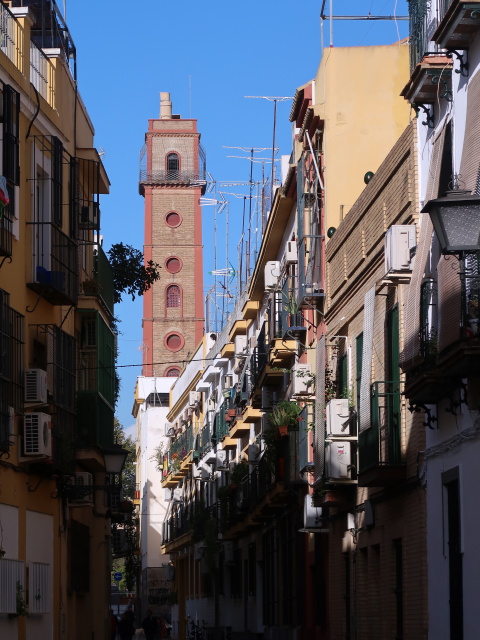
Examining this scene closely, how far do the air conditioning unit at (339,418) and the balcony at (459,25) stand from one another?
24.5 ft

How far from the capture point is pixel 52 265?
70.5 ft

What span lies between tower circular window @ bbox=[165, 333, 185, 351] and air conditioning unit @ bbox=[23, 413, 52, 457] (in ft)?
245

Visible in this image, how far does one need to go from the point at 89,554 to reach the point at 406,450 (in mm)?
11098

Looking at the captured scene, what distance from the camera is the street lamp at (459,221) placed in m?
9.59

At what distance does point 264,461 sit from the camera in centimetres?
3181

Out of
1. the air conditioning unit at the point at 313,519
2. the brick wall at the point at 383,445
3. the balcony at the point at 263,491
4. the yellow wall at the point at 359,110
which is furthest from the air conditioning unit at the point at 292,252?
the air conditioning unit at the point at 313,519

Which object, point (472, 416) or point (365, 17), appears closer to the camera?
point (472, 416)

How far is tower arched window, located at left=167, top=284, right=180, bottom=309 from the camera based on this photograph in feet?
314

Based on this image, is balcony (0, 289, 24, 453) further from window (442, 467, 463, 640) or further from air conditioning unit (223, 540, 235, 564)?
air conditioning unit (223, 540, 235, 564)

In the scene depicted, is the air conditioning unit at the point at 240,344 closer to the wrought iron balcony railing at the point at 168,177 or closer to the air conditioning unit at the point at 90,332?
the air conditioning unit at the point at 90,332

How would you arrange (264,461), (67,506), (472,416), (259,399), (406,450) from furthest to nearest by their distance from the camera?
1. (259,399)
2. (264,461)
3. (67,506)
4. (406,450)
5. (472,416)

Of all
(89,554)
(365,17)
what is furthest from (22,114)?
(89,554)

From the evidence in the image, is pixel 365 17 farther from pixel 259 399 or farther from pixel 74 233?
pixel 259 399

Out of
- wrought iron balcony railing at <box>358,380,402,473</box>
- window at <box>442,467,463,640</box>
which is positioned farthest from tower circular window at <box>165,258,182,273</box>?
window at <box>442,467,463,640</box>
